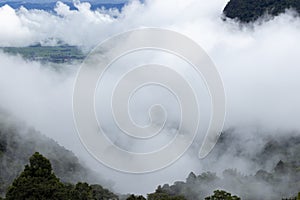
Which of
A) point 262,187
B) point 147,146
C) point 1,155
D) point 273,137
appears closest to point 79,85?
point 147,146

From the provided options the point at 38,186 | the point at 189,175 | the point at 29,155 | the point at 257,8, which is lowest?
the point at 38,186

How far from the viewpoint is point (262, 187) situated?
35000mm

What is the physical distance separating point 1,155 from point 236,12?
66.3m

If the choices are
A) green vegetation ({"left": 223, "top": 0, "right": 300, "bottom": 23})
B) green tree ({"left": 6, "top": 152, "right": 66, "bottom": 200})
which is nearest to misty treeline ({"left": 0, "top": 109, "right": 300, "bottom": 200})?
green tree ({"left": 6, "top": 152, "right": 66, "bottom": 200})

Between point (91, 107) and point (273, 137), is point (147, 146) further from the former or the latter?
point (273, 137)

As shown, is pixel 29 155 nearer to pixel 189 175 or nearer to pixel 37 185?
pixel 189 175

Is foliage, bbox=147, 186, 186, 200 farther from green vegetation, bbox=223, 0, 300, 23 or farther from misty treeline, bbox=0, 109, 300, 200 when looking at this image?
green vegetation, bbox=223, 0, 300, 23

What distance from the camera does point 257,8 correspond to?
93.1 metres

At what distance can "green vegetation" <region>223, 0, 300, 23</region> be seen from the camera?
292ft

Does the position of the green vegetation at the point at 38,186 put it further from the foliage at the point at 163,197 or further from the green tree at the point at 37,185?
the foliage at the point at 163,197

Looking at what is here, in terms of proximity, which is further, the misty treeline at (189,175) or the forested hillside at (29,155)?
the forested hillside at (29,155)

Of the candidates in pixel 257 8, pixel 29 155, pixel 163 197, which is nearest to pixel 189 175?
pixel 163 197

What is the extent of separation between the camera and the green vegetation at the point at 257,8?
88938 mm

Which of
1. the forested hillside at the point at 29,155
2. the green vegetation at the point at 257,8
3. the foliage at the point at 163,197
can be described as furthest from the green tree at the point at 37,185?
the green vegetation at the point at 257,8
